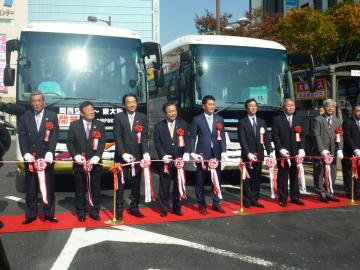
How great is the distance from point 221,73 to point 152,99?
3699mm

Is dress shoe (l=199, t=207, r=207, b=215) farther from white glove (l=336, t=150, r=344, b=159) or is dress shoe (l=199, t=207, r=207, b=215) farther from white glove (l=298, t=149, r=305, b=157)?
white glove (l=336, t=150, r=344, b=159)

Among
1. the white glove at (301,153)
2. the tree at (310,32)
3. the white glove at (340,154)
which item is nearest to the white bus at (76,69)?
the white glove at (301,153)

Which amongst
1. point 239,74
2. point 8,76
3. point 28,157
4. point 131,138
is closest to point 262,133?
point 131,138

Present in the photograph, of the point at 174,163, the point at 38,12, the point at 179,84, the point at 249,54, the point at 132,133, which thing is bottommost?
the point at 174,163

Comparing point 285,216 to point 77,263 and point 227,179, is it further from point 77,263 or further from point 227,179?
point 227,179

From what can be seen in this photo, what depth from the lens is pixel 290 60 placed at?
1038 cm

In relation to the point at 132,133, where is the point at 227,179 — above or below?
below

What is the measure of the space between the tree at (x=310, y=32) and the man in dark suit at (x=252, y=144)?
51.6 feet

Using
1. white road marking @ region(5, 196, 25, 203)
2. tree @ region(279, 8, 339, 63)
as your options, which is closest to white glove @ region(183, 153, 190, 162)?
white road marking @ region(5, 196, 25, 203)

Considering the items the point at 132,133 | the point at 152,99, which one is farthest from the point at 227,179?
the point at 132,133

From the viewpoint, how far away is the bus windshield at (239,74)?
9.66 m

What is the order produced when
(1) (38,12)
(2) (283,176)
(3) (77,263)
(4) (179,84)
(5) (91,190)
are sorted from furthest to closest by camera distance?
(1) (38,12), (4) (179,84), (2) (283,176), (5) (91,190), (3) (77,263)

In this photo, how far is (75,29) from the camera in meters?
8.79

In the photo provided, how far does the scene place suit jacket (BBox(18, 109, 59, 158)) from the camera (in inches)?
252
